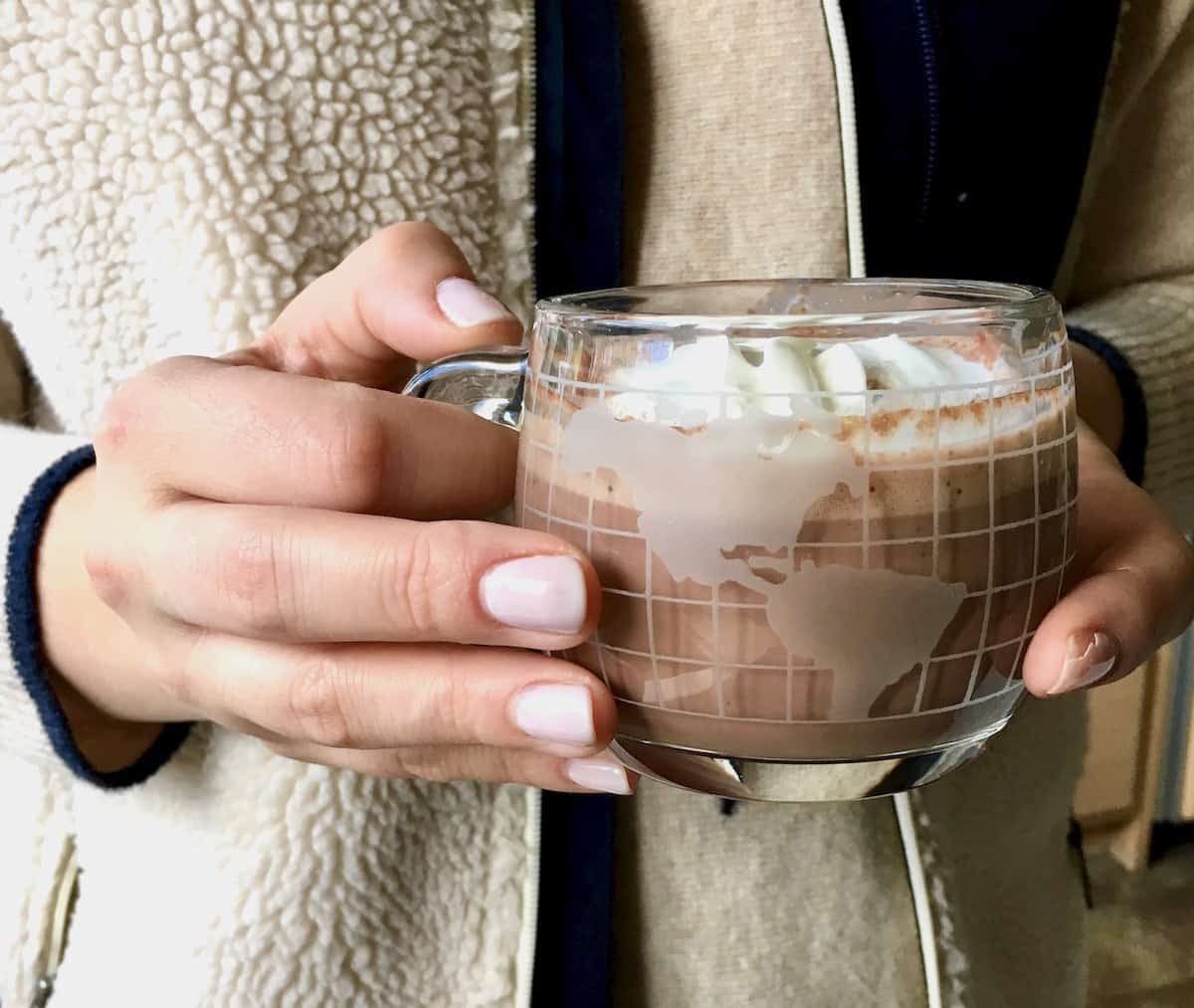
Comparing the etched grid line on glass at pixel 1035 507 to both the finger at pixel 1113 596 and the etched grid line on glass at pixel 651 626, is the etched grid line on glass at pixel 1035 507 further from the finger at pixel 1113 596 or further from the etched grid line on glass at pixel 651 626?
the etched grid line on glass at pixel 651 626

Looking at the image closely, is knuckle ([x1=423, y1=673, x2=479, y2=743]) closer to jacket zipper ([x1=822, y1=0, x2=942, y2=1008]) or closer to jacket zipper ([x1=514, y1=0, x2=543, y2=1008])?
jacket zipper ([x1=514, y1=0, x2=543, y2=1008])

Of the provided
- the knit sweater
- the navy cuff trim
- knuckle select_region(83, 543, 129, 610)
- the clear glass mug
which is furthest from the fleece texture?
the navy cuff trim

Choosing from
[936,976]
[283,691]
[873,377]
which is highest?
[873,377]

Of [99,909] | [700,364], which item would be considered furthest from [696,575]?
[99,909]

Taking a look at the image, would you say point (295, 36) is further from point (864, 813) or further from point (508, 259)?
point (864, 813)

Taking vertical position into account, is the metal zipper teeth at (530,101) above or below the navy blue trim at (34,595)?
above

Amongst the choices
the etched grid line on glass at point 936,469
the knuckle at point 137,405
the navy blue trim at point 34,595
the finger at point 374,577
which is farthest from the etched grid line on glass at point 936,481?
the navy blue trim at point 34,595

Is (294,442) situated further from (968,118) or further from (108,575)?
(968,118)
